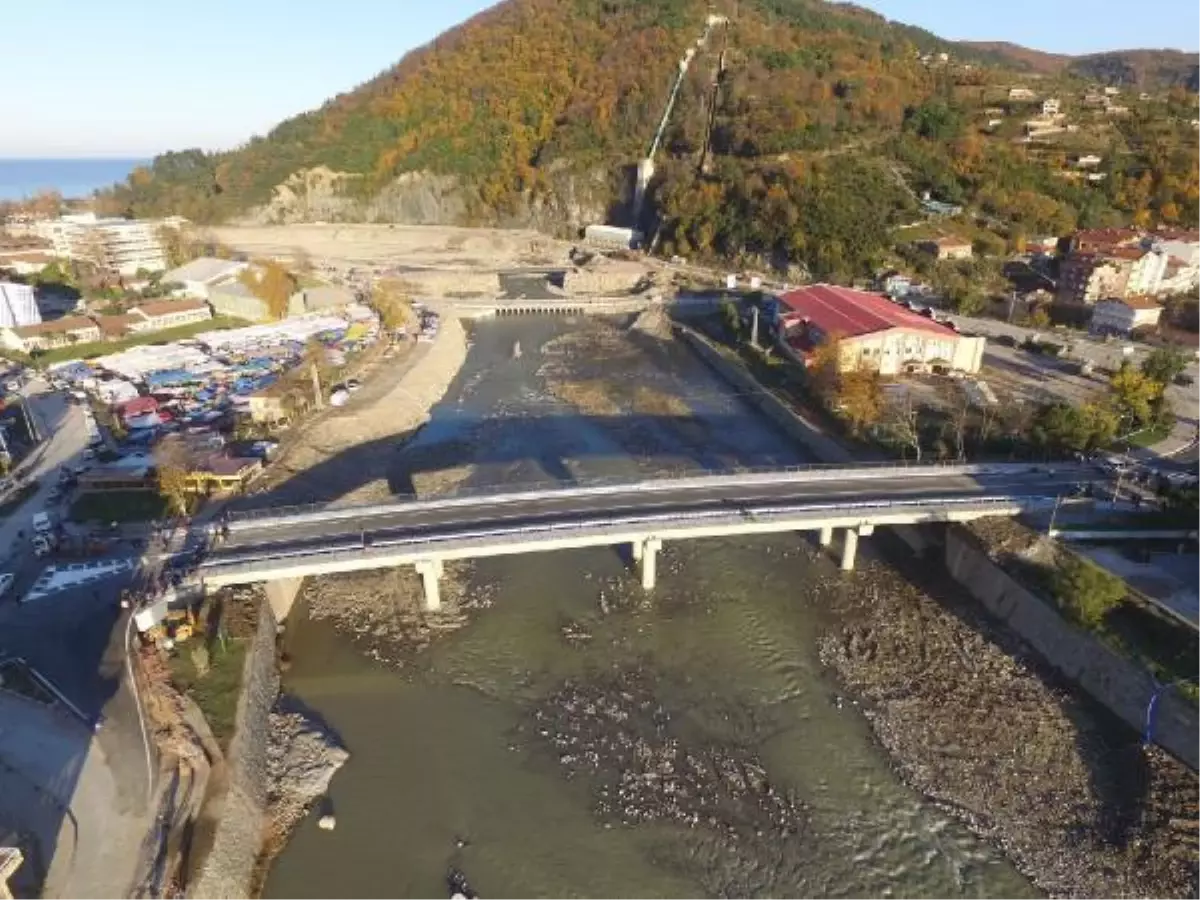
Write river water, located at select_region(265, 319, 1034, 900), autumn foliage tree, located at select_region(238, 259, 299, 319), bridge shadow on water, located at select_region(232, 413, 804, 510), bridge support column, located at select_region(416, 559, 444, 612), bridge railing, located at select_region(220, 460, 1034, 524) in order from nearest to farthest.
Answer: river water, located at select_region(265, 319, 1034, 900)
bridge support column, located at select_region(416, 559, 444, 612)
bridge railing, located at select_region(220, 460, 1034, 524)
bridge shadow on water, located at select_region(232, 413, 804, 510)
autumn foliage tree, located at select_region(238, 259, 299, 319)

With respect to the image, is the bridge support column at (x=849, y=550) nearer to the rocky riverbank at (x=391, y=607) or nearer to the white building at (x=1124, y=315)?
the rocky riverbank at (x=391, y=607)

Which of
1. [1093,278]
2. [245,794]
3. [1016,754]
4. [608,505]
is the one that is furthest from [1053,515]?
[1093,278]

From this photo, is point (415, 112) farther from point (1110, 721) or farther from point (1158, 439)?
point (1110, 721)

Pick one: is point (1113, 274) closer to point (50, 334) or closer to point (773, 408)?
point (773, 408)

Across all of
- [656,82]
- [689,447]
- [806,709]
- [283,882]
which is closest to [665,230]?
[656,82]

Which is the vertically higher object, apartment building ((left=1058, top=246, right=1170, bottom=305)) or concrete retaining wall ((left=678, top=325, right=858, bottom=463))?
apartment building ((left=1058, top=246, right=1170, bottom=305))

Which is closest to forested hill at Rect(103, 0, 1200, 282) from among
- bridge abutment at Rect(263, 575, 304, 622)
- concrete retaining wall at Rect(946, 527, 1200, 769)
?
concrete retaining wall at Rect(946, 527, 1200, 769)

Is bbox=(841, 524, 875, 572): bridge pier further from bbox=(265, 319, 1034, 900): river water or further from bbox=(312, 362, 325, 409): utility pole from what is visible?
bbox=(312, 362, 325, 409): utility pole
